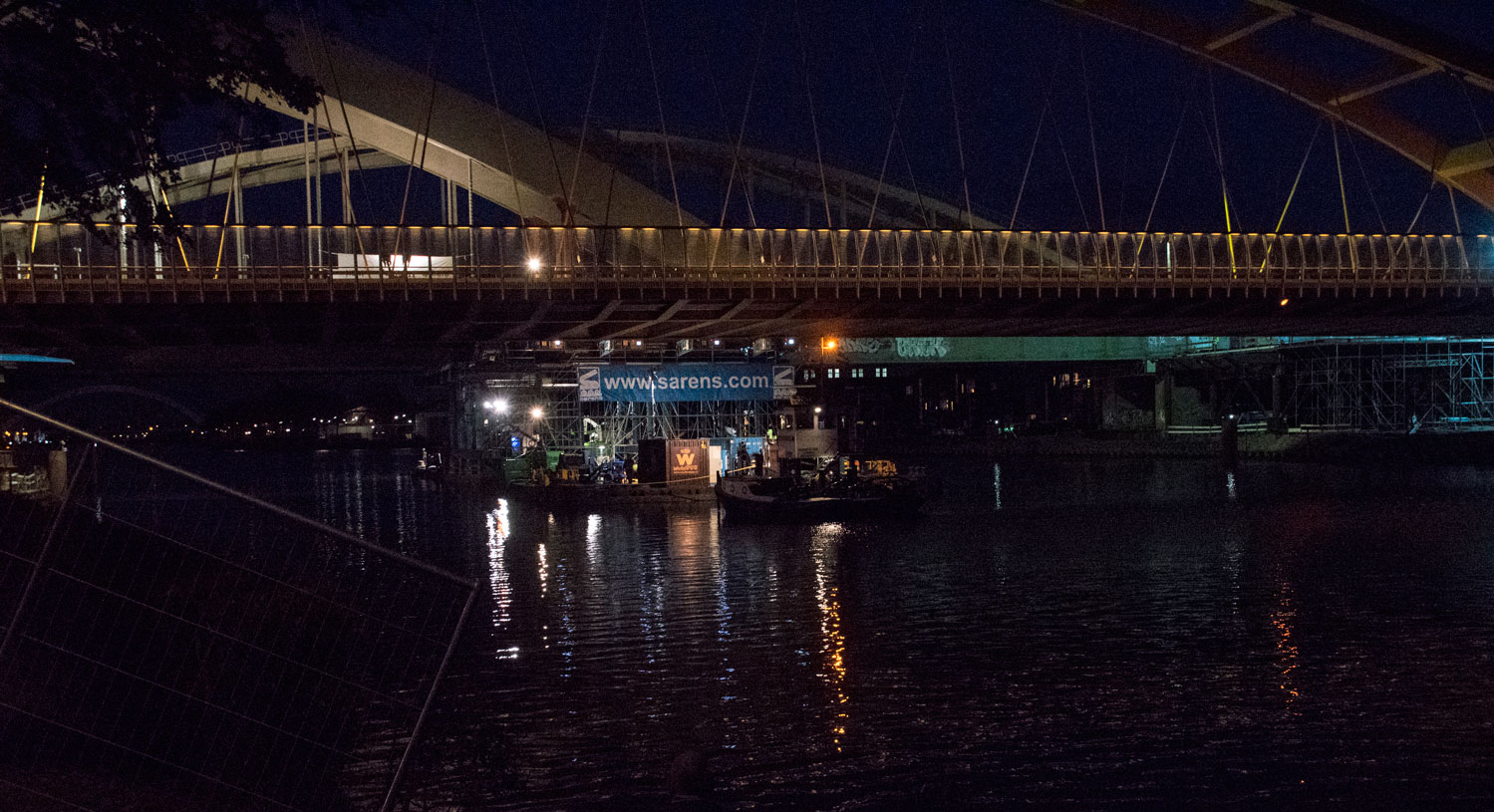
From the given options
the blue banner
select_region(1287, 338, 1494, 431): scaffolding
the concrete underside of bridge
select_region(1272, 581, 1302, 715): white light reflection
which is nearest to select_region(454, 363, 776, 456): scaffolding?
the blue banner

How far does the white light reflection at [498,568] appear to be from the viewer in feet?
92.3

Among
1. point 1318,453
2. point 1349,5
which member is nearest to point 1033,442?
point 1318,453

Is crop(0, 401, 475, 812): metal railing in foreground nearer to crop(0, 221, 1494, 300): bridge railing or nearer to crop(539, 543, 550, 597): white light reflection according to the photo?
crop(539, 543, 550, 597): white light reflection

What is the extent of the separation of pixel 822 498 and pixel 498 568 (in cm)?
1608

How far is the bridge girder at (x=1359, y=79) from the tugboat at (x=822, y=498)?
26732 millimetres

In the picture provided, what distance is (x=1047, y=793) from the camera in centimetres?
1416

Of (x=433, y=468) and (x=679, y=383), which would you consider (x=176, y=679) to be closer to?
(x=679, y=383)

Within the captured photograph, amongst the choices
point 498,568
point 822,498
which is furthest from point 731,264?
point 498,568

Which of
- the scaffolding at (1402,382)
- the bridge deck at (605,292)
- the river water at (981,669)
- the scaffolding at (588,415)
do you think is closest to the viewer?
the river water at (981,669)

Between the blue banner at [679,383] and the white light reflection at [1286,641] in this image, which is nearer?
the white light reflection at [1286,641]

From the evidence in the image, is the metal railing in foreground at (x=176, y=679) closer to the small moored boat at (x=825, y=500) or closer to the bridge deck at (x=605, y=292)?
the bridge deck at (x=605, y=292)

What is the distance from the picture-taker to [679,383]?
61.7 m

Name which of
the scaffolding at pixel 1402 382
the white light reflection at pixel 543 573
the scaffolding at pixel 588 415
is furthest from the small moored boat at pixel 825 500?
the scaffolding at pixel 1402 382

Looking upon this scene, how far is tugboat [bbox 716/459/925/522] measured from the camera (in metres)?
48.9
